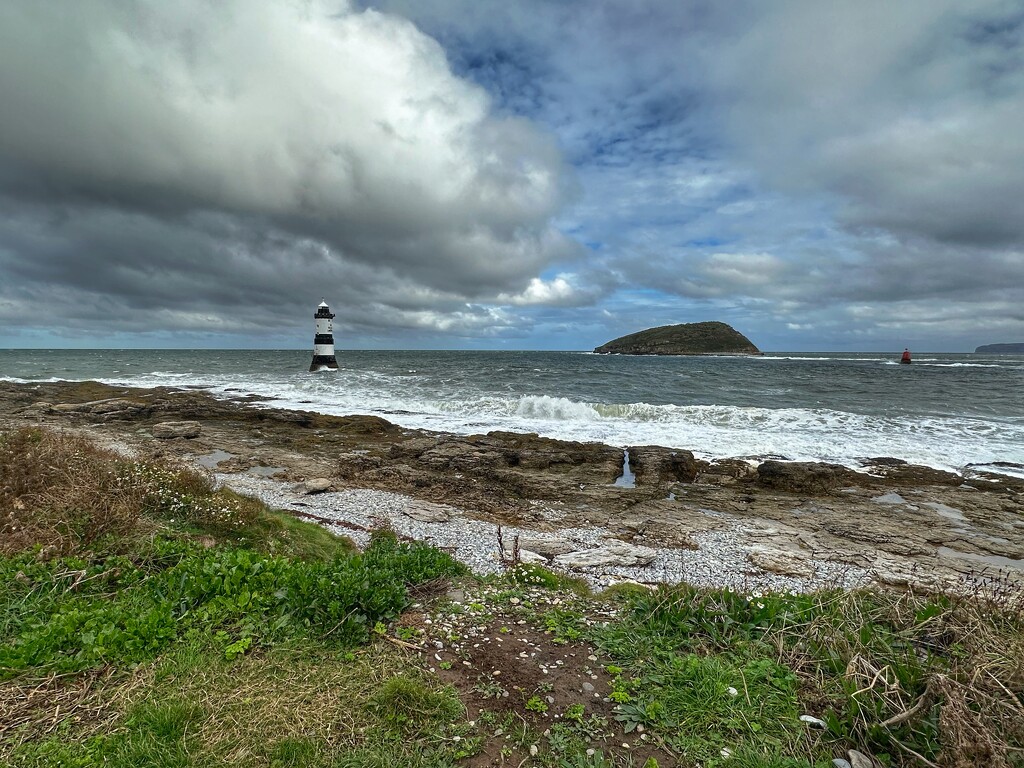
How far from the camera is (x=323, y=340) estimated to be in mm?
57250

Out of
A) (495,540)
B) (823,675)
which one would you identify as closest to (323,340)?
(495,540)

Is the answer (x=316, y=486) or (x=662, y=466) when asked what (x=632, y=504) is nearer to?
(x=662, y=466)

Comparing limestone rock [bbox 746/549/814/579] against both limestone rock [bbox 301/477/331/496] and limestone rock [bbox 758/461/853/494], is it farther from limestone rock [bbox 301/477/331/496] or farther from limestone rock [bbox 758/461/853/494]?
limestone rock [bbox 301/477/331/496]

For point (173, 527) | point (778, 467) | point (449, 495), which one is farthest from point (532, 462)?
point (173, 527)

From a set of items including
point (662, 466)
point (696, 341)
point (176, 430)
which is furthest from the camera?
point (696, 341)

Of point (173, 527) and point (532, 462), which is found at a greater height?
point (173, 527)

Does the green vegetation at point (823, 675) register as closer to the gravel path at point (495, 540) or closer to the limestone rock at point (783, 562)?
the gravel path at point (495, 540)

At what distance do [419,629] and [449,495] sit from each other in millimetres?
8452

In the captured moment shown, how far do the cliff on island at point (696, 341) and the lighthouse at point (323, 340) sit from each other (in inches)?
4943

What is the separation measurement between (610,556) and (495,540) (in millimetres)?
2206

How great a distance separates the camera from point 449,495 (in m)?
12.6

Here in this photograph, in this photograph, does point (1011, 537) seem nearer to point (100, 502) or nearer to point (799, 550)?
point (799, 550)

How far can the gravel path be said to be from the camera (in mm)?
7664

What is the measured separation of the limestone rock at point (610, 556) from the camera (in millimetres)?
8078
